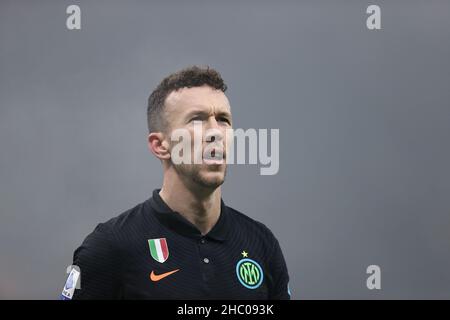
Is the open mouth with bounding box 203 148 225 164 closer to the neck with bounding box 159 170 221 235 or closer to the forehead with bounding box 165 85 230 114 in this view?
the neck with bounding box 159 170 221 235

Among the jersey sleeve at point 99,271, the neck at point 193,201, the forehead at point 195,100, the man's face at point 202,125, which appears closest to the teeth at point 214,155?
the man's face at point 202,125

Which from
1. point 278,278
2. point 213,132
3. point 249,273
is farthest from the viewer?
point 278,278

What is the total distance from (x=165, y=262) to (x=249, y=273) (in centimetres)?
85

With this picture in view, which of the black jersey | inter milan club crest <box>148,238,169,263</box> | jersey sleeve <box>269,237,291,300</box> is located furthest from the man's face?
jersey sleeve <box>269,237,291,300</box>

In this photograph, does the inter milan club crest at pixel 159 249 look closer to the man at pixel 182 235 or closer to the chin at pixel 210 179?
the man at pixel 182 235

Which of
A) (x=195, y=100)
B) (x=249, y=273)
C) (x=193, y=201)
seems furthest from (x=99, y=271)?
(x=195, y=100)

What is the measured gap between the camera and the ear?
5.53m

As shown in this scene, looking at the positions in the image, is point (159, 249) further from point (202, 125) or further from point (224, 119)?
point (224, 119)

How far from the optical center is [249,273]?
550 cm

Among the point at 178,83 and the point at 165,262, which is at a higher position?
the point at 178,83

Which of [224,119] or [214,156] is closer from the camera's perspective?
[214,156]

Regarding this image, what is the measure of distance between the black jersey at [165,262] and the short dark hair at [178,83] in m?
0.75

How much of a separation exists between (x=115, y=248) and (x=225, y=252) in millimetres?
1061
